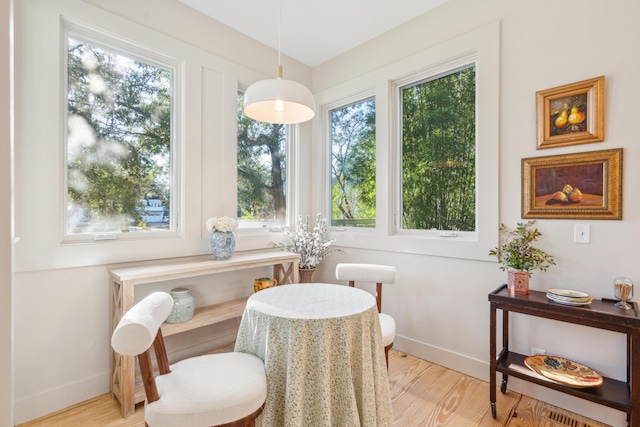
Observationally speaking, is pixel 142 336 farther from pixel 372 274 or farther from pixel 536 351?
pixel 536 351

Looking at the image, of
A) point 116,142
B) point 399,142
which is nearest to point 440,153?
point 399,142

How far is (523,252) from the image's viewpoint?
6.07 feet

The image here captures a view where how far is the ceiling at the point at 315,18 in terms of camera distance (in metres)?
2.35

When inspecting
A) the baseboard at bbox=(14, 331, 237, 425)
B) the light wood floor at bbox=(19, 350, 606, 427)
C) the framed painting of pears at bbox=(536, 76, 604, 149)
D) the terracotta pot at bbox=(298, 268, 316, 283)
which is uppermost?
the framed painting of pears at bbox=(536, 76, 604, 149)

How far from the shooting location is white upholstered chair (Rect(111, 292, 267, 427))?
3.48ft

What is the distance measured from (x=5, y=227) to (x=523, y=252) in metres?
2.34

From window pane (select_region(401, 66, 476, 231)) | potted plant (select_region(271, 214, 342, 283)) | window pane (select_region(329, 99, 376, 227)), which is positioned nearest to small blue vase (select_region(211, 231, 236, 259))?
potted plant (select_region(271, 214, 342, 283))

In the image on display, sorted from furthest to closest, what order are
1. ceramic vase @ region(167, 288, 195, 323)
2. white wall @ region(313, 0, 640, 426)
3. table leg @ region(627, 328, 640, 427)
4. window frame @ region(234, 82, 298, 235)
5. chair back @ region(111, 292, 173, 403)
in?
window frame @ region(234, 82, 298, 235) < ceramic vase @ region(167, 288, 195, 323) < white wall @ region(313, 0, 640, 426) < table leg @ region(627, 328, 640, 427) < chair back @ region(111, 292, 173, 403)

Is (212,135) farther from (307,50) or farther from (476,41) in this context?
(476,41)

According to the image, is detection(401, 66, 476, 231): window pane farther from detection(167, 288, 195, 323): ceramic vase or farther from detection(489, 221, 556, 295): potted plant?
detection(167, 288, 195, 323): ceramic vase

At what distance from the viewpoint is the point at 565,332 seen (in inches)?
72.1

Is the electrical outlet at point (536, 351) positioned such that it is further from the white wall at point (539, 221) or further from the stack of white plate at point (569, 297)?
the stack of white plate at point (569, 297)

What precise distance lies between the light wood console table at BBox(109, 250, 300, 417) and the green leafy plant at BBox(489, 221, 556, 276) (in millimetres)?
1728

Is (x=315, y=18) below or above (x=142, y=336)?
above
